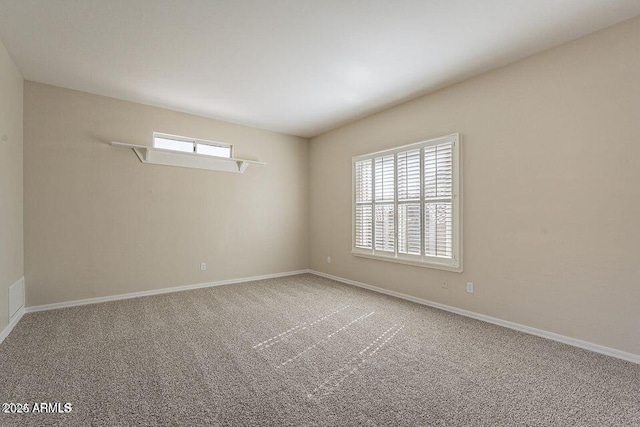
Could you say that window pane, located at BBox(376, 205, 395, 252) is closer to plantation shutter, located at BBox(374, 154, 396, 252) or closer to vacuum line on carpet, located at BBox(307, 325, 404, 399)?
plantation shutter, located at BBox(374, 154, 396, 252)

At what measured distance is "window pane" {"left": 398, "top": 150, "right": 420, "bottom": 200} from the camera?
3967 mm

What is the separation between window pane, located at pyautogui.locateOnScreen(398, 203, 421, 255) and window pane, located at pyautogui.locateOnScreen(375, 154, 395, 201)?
12.6 inches

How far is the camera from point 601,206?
99.2 inches

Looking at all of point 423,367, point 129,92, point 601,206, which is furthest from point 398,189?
point 129,92

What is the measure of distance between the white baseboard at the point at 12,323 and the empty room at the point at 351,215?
42 mm

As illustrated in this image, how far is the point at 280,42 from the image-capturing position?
277cm

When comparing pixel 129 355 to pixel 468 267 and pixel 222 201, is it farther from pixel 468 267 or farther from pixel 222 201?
pixel 468 267

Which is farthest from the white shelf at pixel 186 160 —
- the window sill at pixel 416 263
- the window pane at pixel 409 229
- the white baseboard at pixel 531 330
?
the white baseboard at pixel 531 330

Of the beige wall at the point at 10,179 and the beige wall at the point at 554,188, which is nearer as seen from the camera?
the beige wall at the point at 554,188

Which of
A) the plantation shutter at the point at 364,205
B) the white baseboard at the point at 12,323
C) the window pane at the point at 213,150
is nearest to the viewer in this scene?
the white baseboard at the point at 12,323

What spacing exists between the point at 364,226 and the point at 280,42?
9.76 feet

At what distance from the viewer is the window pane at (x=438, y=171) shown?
3.61m

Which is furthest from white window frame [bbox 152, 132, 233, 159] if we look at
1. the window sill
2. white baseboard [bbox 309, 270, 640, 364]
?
white baseboard [bbox 309, 270, 640, 364]

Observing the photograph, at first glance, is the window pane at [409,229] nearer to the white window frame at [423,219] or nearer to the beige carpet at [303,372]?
the white window frame at [423,219]
